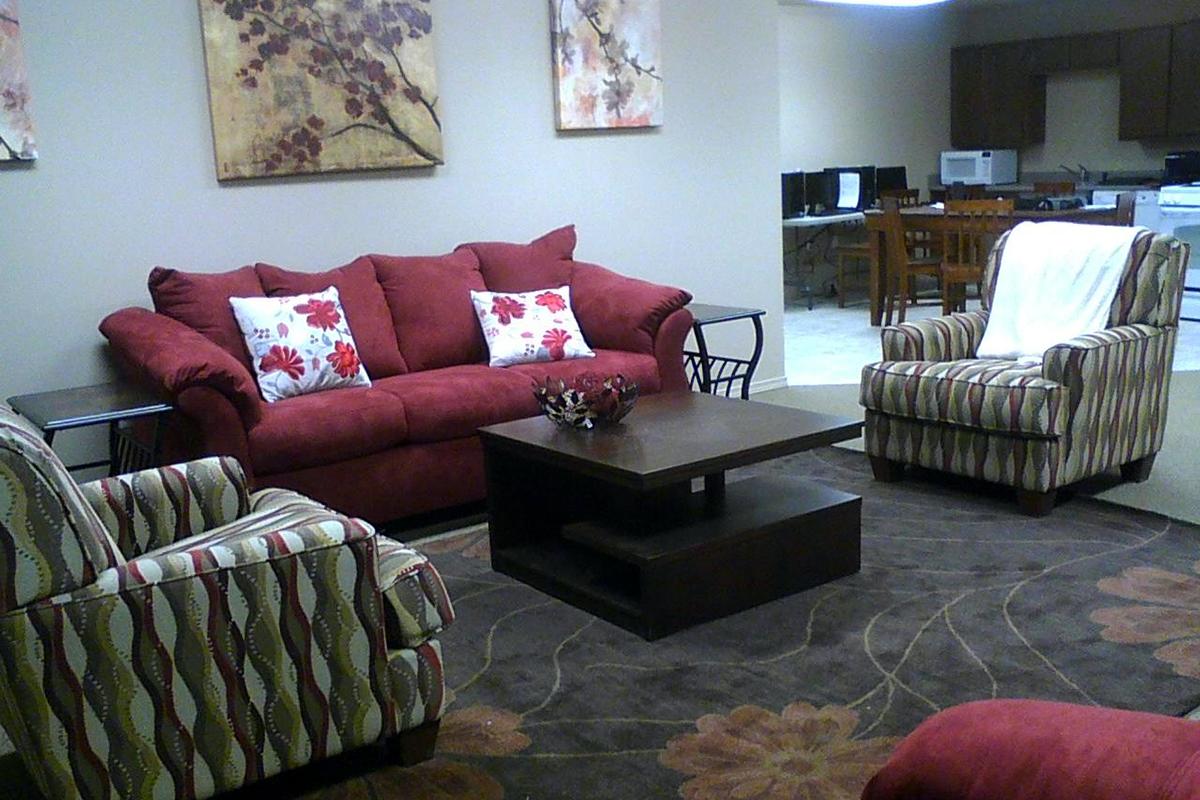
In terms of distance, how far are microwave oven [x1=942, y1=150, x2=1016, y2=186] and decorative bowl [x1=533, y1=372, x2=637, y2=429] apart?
7.48 meters

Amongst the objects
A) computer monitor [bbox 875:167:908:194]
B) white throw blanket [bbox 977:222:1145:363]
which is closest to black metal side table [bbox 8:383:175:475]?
white throw blanket [bbox 977:222:1145:363]

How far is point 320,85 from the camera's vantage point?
442cm

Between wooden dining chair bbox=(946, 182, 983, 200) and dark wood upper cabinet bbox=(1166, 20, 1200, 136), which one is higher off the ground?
dark wood upper cabinet bbox=(1166, 20, 1200, 136)

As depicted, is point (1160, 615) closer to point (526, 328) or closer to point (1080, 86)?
point (526, 328)

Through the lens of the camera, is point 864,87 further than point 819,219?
Yes

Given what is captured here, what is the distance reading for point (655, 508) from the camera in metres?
3.30

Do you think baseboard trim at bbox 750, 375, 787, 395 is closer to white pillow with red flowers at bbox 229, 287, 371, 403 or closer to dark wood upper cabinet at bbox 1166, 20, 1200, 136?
white pillow with red flowers at bbox 229, 287, 371, 403

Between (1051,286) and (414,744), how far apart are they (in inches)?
116

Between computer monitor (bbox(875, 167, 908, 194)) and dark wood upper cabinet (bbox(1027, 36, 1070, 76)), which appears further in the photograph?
dark wood upper cabinet (bbox(1027, 36, 1070, 76))

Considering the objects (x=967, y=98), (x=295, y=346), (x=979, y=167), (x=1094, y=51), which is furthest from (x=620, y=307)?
(x=967, y=98)

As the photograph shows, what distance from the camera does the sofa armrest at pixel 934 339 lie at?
4.25 meters

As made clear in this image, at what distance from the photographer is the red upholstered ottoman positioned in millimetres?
1126

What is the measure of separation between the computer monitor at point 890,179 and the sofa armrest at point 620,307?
213 inches

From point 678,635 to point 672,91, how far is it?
125 inches
